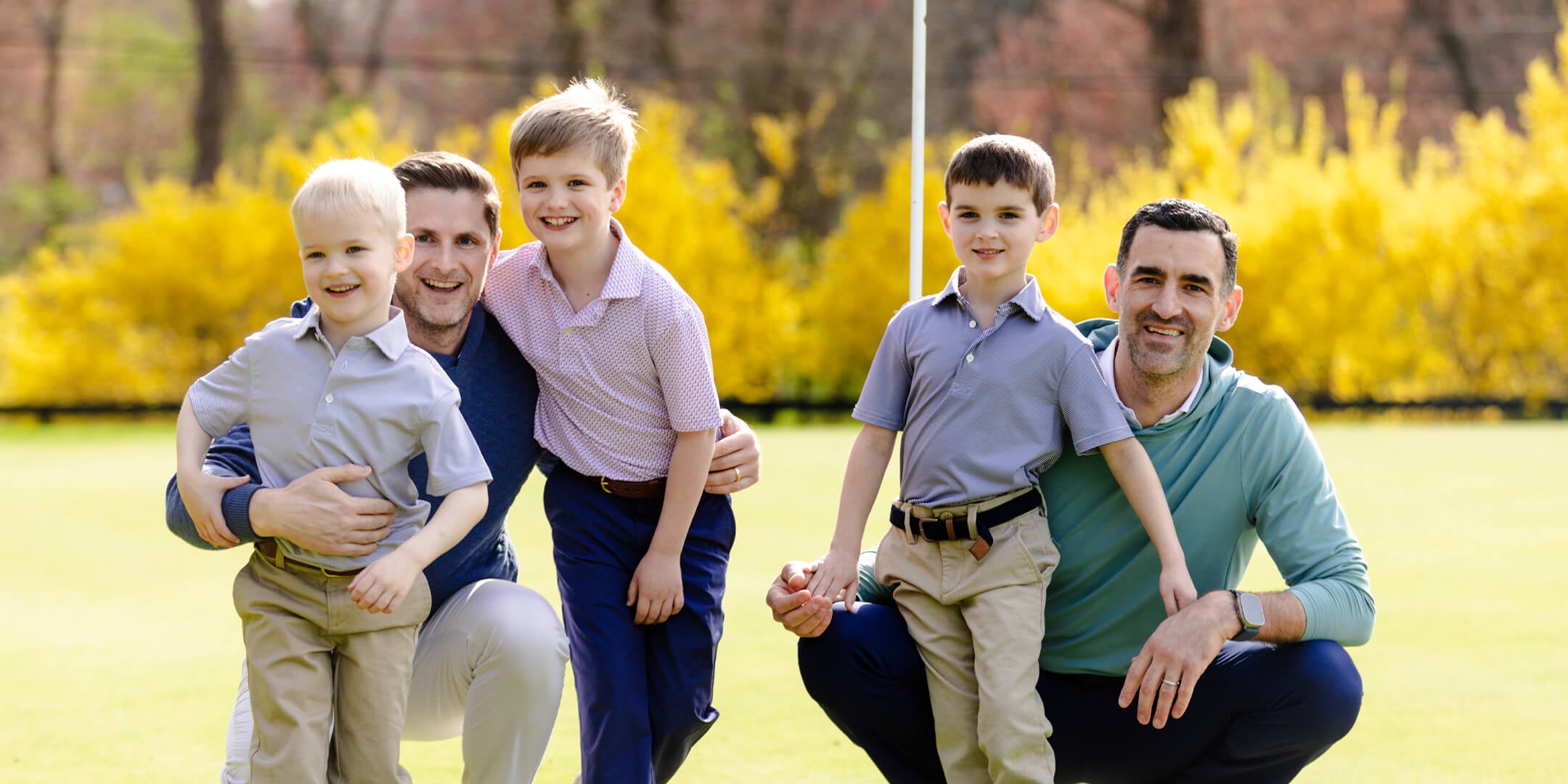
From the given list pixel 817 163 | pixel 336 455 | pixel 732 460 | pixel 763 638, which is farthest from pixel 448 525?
pixel 817 163

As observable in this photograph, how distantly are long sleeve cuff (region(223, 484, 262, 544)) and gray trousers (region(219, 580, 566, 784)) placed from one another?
0.40m

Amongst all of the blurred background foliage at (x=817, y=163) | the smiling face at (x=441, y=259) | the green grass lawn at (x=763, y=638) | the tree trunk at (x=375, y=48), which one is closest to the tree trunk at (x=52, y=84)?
the blurred background foliage at (x=817, y=163)

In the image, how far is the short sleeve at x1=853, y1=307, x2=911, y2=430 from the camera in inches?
119

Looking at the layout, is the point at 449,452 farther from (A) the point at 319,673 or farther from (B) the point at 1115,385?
(B) the point at 1115,385

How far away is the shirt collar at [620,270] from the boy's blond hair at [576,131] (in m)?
0.14

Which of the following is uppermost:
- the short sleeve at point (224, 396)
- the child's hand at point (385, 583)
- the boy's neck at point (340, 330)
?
the boy's neck at point (340, 330)

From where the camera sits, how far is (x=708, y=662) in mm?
3160

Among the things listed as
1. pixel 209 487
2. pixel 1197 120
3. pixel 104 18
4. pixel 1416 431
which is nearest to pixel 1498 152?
pixel 1197 120

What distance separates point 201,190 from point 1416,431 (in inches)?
563

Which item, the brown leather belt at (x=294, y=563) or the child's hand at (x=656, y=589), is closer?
the brown leather belt at (x=294, y=563)

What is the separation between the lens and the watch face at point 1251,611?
2.71 m

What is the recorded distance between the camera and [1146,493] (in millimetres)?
2805

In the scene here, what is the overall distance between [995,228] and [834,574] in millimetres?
784

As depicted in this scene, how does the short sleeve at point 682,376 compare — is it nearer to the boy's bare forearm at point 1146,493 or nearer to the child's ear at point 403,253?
the child's ear at point 403,253
